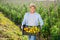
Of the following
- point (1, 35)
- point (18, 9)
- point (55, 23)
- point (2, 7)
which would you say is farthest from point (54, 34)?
point (2, 7)

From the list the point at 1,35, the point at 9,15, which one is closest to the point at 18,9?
the point at 9,15

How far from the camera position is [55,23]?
8.94 metres

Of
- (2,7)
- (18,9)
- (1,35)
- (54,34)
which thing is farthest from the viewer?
(2,7)

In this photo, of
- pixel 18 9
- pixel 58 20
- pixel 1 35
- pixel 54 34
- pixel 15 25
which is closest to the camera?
pixel 54 34

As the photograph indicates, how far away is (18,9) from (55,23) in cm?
649

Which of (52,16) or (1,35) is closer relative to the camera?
(52,16)

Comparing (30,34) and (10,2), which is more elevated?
(10,2)

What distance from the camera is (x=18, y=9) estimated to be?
1520cm

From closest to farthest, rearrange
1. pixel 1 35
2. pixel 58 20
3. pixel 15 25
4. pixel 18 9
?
1. pixel 58 20
2. pixel 1 35
3. pixel 15 25
4. pixel 18 9

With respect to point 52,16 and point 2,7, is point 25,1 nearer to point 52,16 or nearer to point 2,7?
point 2,7

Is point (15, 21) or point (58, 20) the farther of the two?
point (15, 21)

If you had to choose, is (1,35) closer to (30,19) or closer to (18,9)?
(30,19)

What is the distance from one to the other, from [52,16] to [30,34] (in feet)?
7.10

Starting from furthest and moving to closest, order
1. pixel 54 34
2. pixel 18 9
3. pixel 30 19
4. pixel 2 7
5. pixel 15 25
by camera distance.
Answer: pixel 2 7 → pixel 18 9 → pixel 15 25 → pixel 54 34 → pixel 30 19
